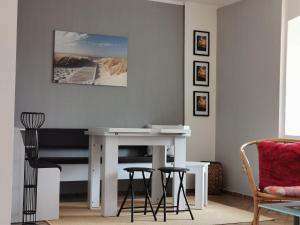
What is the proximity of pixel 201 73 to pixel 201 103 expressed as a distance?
0.47 m

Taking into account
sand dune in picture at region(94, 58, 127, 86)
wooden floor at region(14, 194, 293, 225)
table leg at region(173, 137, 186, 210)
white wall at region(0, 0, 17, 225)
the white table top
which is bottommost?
wooden floor at region(14, 194, 293, 225)

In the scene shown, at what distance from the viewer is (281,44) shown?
18.2ft

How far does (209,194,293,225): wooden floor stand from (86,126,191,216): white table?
0.94 metres

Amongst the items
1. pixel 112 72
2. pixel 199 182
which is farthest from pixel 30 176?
pixel 112 72

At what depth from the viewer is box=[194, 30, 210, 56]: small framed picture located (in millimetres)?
6727

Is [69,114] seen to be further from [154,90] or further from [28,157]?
[28,157]

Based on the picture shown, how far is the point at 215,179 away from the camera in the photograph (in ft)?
20.8

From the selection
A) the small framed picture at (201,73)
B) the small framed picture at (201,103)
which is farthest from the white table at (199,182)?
the small framed picture at (201,73)

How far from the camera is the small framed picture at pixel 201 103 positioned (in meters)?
6.70

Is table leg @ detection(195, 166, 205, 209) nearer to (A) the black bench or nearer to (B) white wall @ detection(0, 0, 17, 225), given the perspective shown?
(A) the black bench

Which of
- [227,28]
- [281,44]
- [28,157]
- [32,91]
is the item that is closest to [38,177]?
[28,157]

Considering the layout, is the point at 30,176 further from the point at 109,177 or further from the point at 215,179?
the point at 215,179

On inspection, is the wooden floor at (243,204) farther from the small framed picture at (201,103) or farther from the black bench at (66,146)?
the small framed picture at (201,103)

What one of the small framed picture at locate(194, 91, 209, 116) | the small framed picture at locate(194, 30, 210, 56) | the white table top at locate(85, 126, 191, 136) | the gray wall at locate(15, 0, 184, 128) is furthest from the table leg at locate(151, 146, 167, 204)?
the small framed picture at locate(194, 30, 210, 56)
